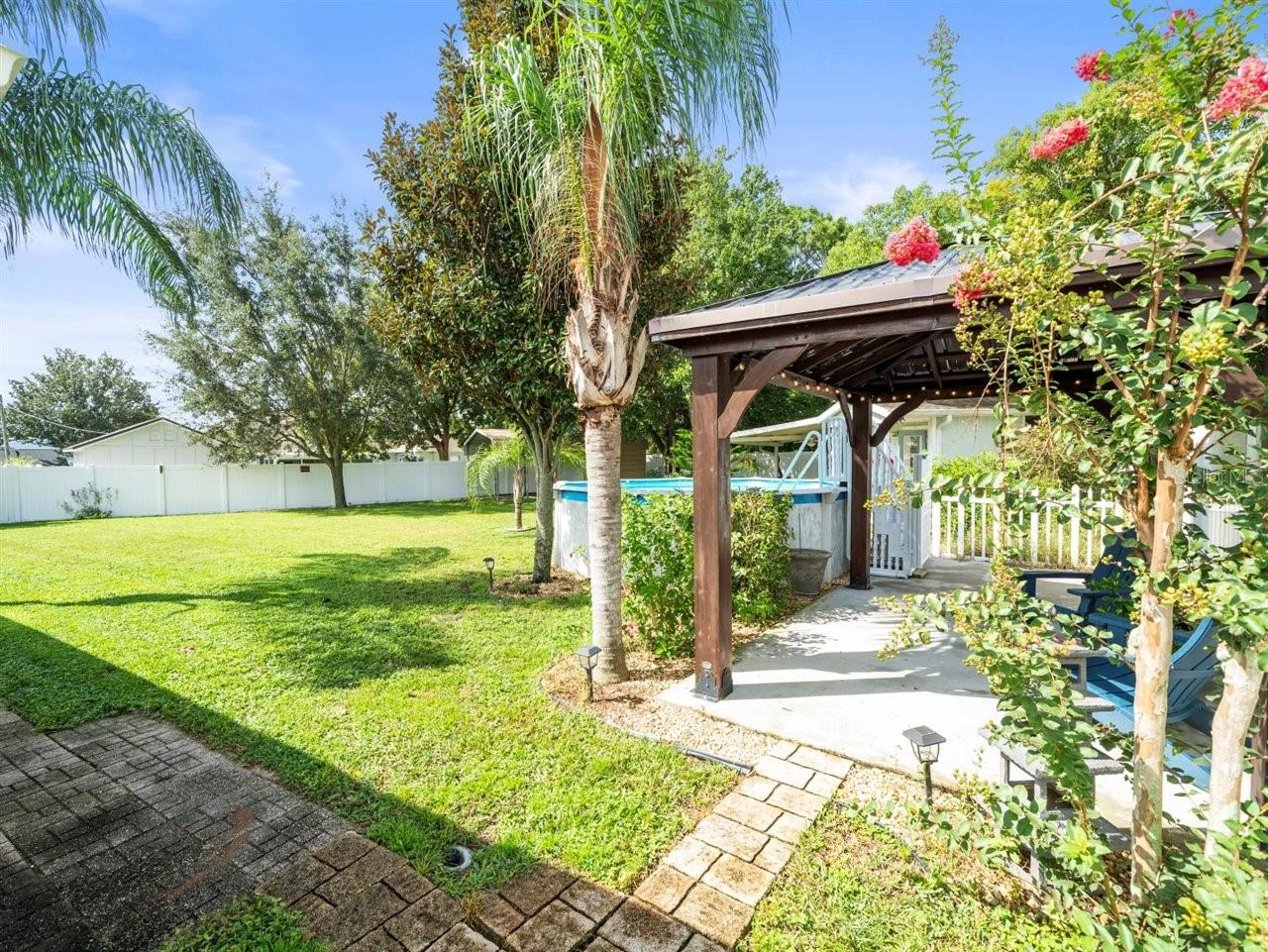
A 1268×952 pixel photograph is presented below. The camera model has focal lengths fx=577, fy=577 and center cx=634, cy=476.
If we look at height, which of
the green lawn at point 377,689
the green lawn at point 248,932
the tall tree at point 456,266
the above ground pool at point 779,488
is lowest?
the green lawn at point 248,932

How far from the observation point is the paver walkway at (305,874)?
7.25ft

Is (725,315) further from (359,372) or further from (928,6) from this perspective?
(359,372)

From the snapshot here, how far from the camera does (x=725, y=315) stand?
12.6 feet

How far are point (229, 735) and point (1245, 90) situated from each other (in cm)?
568

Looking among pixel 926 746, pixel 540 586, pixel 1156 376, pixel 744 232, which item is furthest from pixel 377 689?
pixel 744 232

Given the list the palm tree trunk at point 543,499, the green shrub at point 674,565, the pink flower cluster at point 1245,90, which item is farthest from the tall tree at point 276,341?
the pink flower cluster at point 1245,90

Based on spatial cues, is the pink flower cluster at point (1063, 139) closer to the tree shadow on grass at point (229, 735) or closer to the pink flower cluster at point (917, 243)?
the pink flower cluster at point (917, 243)

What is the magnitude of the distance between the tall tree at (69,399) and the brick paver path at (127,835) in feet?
168

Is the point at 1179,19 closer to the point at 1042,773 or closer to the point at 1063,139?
the point at 1063,139

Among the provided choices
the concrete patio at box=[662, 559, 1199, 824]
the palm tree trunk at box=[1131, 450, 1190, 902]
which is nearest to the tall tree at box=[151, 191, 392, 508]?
the concrete patio at box=[662, 559, 1199, 824]

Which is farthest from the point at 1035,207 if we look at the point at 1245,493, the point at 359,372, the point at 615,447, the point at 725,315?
the point at 359,372

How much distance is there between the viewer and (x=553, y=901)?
93.0 inches

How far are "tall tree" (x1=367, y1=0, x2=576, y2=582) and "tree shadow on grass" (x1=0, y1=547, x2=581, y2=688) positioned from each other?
9.24 feet

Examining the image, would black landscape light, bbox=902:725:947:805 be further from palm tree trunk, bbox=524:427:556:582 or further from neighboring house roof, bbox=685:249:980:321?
palm tree trunk, bbox=524:427:556:582
